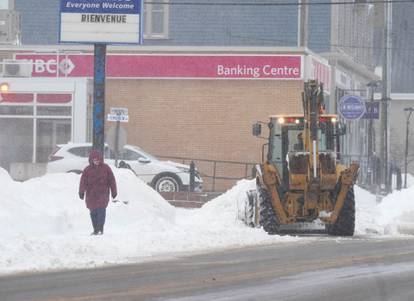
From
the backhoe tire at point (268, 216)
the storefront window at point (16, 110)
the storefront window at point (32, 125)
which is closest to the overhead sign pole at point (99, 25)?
the backhoe tire at point (268, 216)

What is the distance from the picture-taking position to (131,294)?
11258 mm

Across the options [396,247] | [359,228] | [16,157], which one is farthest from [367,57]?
[396,247]

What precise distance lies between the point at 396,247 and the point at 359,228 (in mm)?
5393

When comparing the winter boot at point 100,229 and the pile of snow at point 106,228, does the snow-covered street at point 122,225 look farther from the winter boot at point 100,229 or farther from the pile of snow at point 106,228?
the winter boot at point 100,229

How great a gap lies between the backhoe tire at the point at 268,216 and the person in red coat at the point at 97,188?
11.1ft

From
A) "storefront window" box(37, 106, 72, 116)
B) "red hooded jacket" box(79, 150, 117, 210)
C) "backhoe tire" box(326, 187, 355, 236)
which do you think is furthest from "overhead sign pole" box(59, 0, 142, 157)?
"storefront window" box(37, 106, 72, 116)

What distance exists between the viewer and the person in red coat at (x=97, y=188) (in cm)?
1898

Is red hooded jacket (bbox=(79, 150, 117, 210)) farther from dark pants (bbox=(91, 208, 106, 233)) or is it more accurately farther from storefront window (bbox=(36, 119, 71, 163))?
storefront window (bbox=(36, 119, 71, 163))

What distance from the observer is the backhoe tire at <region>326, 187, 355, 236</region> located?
20.9m

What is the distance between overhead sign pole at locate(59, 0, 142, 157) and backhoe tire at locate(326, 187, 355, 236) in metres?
5.76

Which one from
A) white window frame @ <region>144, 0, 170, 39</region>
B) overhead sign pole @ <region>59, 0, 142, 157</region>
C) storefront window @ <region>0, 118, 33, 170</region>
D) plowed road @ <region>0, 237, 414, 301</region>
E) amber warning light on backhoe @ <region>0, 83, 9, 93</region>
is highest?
white window frame @ <region>144, 0, 170, 39</region>

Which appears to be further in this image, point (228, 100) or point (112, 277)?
point (228, 100)

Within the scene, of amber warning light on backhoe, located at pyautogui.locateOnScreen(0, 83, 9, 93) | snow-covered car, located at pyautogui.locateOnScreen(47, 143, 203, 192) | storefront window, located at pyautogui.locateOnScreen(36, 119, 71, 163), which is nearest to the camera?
snow-covered car, located at pyautogui.locateOnScreen(47, 143, 203, 192)

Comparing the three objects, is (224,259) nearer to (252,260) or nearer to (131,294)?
(252,260)
